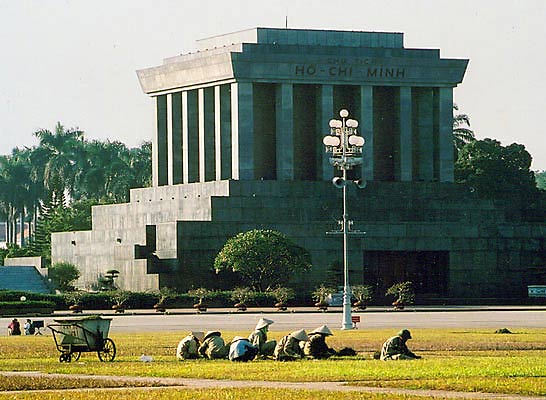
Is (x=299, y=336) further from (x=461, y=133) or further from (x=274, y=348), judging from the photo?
(x=461, y=133)

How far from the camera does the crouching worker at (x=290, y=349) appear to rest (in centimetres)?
4388

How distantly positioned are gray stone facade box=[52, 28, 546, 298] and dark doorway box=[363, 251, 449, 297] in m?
0.09

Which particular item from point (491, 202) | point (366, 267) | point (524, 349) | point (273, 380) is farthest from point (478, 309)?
point (273, 380)

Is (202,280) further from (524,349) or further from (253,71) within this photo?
(524,349)

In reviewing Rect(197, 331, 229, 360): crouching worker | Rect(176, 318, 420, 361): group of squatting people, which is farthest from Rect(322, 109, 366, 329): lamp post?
Rect(197, 331, 229, 360): crouching worker

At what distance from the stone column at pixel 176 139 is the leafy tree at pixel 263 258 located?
21.6 m

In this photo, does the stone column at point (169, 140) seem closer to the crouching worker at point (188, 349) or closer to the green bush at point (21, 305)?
the green bush at point (21, 305)

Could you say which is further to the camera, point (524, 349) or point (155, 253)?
point (155, 253)

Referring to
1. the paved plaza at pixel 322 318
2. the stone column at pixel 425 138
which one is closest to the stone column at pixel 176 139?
the stone column at pixel 425 138

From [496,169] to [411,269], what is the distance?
29471mm

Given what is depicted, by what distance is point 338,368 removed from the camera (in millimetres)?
39125

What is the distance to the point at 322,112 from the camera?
119 meters

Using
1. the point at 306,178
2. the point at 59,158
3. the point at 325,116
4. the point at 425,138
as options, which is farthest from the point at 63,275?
the point at 59,158

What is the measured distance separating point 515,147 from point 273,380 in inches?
4285
